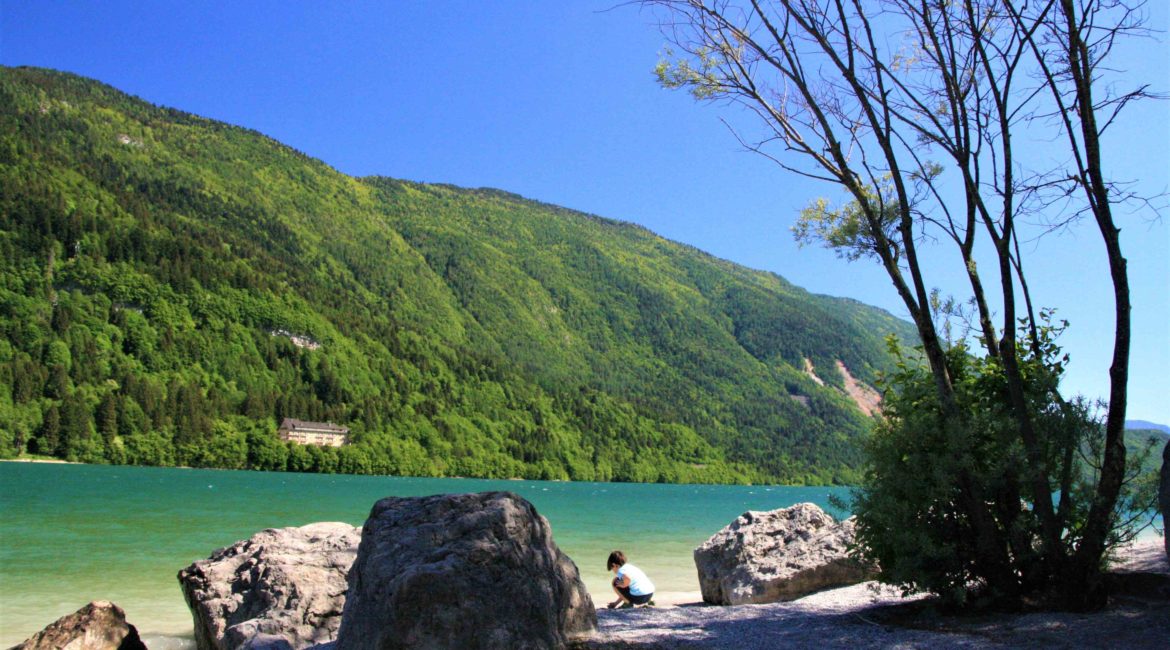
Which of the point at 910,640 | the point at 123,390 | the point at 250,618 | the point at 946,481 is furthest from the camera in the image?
the point at 123,390

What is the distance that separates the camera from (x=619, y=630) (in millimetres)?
7879

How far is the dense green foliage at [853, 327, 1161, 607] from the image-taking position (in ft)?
28.0

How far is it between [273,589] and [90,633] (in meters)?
2.21

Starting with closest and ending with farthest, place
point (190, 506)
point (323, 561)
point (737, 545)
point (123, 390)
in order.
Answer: point (323, 561) < point (737, 545) < point (190, 506) < point (123, 390)

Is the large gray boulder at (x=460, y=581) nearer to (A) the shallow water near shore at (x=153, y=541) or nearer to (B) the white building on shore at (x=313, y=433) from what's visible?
(A) the shallow water near shore at (x=153, y=541)

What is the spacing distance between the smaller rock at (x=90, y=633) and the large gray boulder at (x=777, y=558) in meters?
9.40

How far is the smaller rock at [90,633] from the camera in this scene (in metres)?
9.73

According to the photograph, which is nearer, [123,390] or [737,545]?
[737,545]

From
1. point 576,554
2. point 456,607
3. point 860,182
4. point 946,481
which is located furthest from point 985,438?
point 576,554

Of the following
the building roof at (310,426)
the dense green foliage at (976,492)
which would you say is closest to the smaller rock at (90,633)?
the dense green foliage at (976,492)

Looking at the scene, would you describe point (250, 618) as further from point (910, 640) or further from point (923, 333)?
point (923, 333)

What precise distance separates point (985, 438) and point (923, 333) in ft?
4.45

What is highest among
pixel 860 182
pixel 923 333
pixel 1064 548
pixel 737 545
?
pixel 860 182

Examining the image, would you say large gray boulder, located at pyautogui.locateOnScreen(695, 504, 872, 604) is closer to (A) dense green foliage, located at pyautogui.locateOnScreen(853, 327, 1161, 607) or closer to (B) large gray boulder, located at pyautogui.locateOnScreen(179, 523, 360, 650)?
(A) dense green foliage, located at pyautogui.locateOnScreen(853, 327, 1161, 607)
